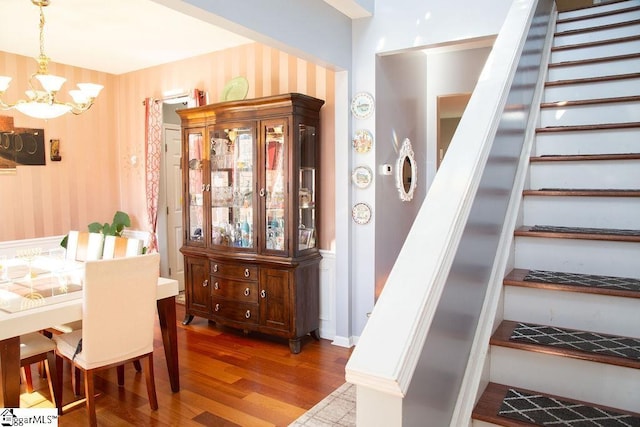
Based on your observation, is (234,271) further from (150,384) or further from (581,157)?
(581,157)

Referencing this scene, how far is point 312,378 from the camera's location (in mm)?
3258

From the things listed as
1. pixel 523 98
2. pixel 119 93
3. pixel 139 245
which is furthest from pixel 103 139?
pixel 523 98

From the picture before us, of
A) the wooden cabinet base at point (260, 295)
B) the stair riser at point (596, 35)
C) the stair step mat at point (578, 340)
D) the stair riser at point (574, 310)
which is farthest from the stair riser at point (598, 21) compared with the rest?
the wooden cabinet base at point (260, 295)

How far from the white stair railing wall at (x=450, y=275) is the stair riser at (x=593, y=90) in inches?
22.6

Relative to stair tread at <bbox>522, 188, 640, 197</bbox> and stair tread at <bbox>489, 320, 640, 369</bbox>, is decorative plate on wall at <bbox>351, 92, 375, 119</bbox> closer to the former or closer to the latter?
stair tread at <bbox>522, 188, 640, 197</bbox>

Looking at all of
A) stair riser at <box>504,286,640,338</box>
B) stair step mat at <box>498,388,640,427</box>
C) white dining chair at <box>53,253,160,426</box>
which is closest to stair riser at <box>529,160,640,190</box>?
stair riser at <box>504,286,640,338</box>

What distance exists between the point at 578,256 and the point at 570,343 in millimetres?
495

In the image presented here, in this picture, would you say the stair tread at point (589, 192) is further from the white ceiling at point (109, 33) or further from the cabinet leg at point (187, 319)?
the cabinet leg at point (187, 319)

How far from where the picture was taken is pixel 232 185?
165 inches

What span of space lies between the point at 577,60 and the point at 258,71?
2789 mm

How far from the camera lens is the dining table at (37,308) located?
7.61 feet

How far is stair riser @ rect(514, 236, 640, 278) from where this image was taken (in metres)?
1.82

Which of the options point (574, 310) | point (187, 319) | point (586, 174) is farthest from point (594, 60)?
point (187, 319)

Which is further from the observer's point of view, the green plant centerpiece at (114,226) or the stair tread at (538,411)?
the green plant centerpiece at (114,226)
